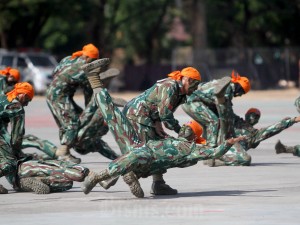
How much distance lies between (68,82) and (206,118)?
2.41 m

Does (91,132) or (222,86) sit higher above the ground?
(222,86)

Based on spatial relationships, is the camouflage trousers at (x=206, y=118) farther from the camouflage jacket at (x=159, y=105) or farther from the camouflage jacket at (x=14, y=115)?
the camouflage jacket at (x=14, y=115)

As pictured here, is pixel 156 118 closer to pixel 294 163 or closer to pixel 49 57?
pixel 294 163

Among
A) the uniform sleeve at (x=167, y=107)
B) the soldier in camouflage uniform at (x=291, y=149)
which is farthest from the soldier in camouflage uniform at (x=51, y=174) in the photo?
the soldier in camouflage uniform at (x=291, y=149)

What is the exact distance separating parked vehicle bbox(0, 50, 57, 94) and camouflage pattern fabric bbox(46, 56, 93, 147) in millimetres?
27847

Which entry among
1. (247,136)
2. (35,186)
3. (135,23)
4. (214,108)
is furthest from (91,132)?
(135,23)

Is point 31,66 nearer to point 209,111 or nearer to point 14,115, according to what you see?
point 209,111

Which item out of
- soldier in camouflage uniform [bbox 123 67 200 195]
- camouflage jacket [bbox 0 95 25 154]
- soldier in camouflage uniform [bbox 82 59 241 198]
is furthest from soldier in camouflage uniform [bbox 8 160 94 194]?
soldier in camouflage uniform [bbox 123 67 200 195]

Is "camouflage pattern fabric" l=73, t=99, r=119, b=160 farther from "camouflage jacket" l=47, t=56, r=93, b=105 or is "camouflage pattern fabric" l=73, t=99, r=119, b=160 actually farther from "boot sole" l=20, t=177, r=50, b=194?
"boot sole" l=20, t=177, r=50, b=194

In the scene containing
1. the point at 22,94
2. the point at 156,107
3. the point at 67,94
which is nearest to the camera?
the point at 156,107

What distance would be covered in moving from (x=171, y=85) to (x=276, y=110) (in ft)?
68.2

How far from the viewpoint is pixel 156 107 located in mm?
12867

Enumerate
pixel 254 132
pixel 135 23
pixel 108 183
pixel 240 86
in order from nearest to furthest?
pixel 108 183 < pixel 240 86 < pixel 254 132 < pixel 135 23

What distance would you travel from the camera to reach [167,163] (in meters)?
12.3
